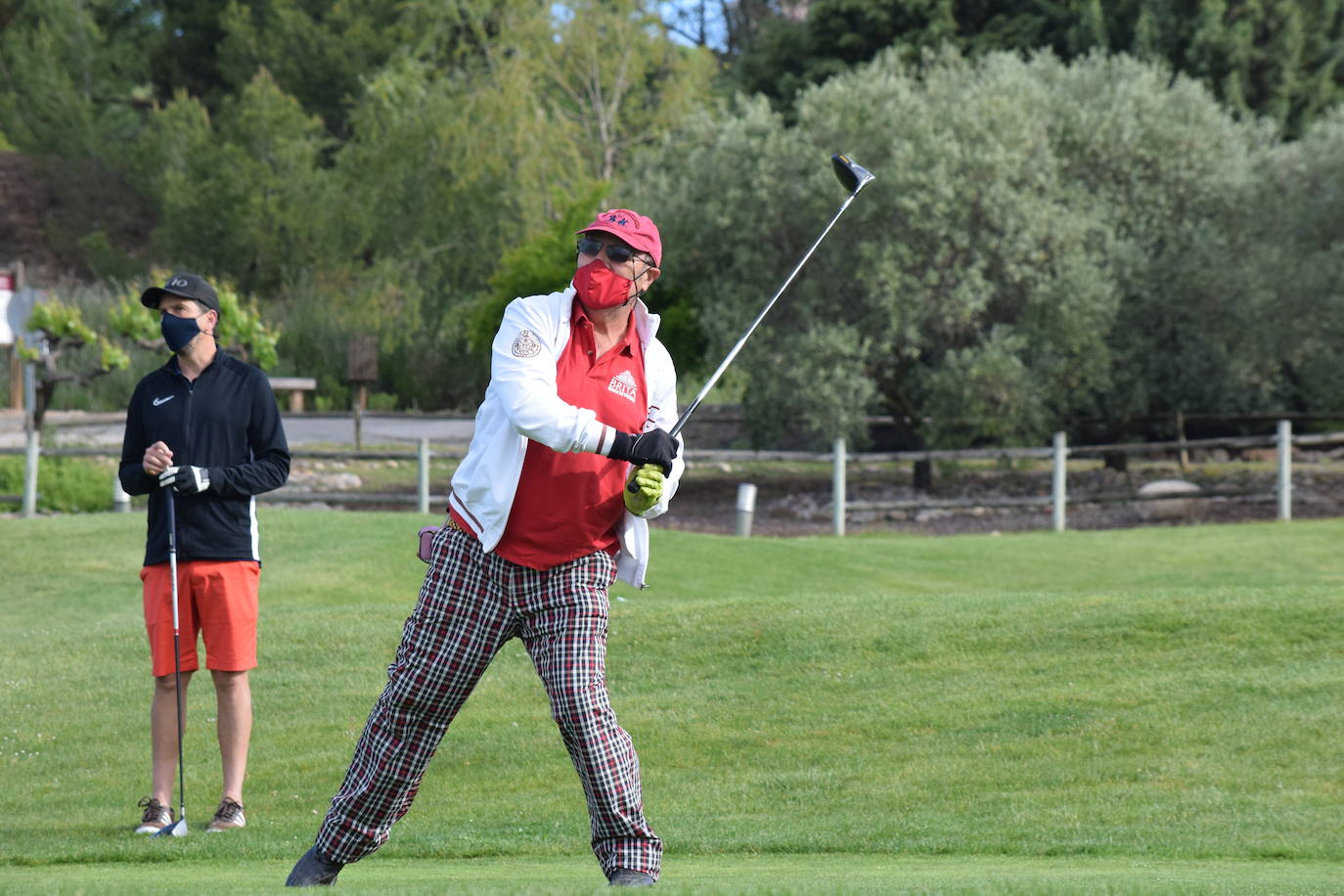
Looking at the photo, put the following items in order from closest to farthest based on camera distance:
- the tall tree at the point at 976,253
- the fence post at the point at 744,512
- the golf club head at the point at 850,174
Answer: the golf club head at the point at 850,174 → the fence post at the point at 744,512 → the tall tree at the point at 976,253

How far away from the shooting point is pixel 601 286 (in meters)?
4.95

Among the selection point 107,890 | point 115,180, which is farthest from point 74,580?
point 115,180

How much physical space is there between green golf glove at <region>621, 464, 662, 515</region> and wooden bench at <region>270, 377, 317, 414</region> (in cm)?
3404

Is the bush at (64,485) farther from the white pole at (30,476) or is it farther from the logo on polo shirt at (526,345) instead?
the logo on polo shirt at (526,345)

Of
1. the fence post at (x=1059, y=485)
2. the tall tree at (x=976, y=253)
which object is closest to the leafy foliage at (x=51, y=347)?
the tall tree at (x=976, y=253)

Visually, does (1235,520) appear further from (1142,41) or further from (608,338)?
(608,338)

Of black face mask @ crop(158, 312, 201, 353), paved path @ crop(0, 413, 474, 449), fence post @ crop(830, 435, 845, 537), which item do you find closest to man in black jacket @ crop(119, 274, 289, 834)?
black face mask @ crop(158, 312, 201, 353)

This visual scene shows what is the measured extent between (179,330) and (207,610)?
1157mm

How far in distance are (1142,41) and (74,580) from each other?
30.1 metres

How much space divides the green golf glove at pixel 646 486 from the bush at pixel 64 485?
61.3 ft

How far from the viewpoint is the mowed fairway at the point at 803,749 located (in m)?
6.49

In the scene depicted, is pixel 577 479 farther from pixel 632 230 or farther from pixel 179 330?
pixel 179 330

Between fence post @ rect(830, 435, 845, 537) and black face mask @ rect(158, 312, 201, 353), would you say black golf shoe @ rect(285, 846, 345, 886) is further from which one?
fence post @ rect(830, 435, 845, 537)

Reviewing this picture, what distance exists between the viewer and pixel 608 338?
5082mm
